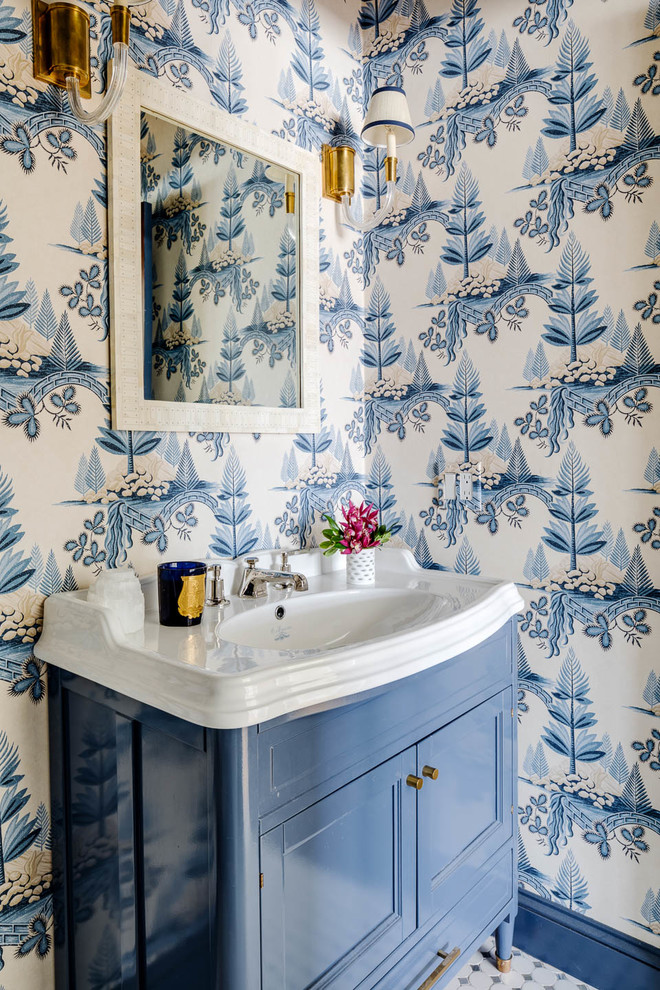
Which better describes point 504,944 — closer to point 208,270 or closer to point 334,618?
point 334,618

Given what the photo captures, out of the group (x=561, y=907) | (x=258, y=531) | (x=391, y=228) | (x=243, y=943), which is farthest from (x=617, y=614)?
(x=391, y=228)

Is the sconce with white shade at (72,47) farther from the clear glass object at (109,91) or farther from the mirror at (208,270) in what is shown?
the mirror at (208,270)

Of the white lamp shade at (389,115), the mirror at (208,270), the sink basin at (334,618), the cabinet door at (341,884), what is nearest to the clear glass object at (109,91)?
the mirror at (208,270)

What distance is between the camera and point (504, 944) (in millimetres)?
1577

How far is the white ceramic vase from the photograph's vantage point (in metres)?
1.62

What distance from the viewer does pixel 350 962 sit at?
107cm

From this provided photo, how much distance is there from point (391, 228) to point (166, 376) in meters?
0.87

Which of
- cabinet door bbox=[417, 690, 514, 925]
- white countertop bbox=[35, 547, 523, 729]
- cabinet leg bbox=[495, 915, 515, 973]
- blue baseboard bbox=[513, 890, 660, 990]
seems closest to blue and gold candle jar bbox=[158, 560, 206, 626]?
white countertop bbox=[35, 547, 523, 729]

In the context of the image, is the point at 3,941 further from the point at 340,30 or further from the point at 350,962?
the point at 340,30

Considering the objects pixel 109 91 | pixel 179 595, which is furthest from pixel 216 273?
pixel 179 595

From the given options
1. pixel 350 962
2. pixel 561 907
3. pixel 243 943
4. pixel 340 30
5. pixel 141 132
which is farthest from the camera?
pixel 340 30

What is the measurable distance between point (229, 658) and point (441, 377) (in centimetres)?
107

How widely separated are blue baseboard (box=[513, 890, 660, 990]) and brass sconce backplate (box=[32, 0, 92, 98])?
2.06 m

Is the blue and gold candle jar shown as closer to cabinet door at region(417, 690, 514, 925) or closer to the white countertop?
the white countertop
